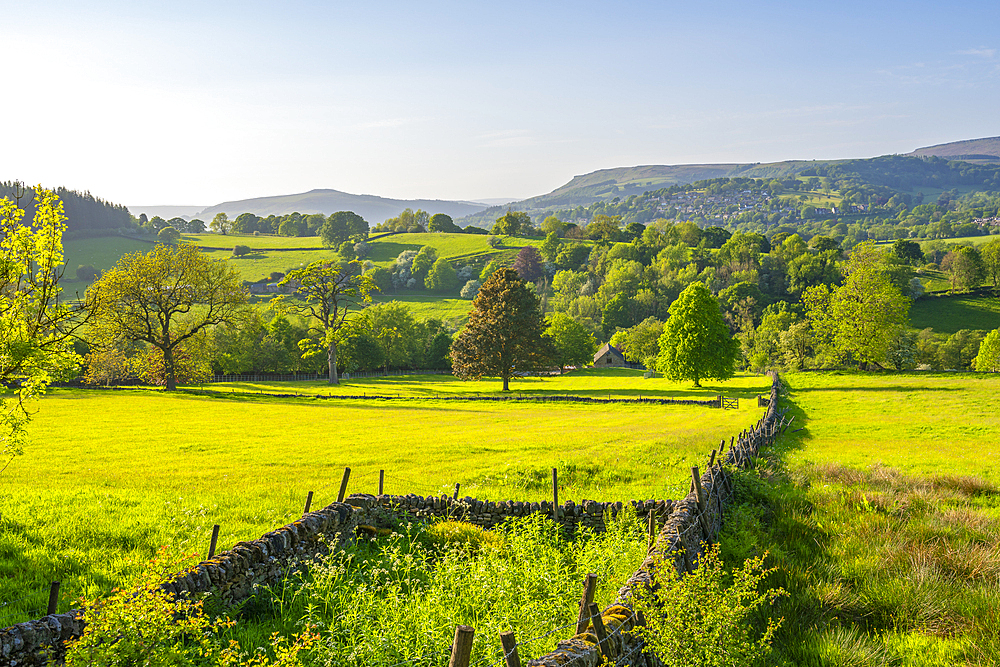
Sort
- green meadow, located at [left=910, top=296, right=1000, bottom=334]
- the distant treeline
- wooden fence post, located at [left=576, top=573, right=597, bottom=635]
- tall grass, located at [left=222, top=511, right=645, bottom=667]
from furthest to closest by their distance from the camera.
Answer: the distant treeline < green meadow, located at [left=910, top=296, right=1000, bottom=334] < tall grass, located at [left=222, top=511, right=645, bottom=667] < wooden fence post, located at [left=576, top=573, right=597, bottom=635]

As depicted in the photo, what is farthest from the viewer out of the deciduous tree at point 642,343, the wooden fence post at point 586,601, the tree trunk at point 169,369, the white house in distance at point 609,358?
the white house in distance at point 609,358

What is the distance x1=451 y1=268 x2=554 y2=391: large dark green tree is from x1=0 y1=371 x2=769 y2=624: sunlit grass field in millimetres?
Answer: 16121

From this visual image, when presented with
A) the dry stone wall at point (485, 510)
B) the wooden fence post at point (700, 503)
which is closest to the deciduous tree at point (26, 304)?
the dry stone wall at point (485, 510)

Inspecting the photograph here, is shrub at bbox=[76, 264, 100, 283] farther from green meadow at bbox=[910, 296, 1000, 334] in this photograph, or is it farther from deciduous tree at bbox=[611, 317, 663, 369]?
green meadow at bbox=[910, 296, 1000, 334]

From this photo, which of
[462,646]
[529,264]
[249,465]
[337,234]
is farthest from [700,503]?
[337,234]

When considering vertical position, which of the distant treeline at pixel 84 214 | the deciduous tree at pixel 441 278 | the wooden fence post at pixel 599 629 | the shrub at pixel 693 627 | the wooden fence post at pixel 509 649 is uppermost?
the distant treeline at pixel 84 214

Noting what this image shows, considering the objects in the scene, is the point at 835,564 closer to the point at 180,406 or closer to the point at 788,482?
the point at 788,482

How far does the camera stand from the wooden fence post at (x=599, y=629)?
501cm

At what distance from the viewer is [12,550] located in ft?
35.0

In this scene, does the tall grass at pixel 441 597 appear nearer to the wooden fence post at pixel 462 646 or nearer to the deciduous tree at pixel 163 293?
the wooden fence post at pixel 462 646

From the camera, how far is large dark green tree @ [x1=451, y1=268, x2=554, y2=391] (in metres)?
60.2

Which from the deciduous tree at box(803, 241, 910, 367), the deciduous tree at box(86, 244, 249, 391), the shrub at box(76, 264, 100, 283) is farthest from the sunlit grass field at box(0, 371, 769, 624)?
the shrub at box(76, 264, 100, 283)

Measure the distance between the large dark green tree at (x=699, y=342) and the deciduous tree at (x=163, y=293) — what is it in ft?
139

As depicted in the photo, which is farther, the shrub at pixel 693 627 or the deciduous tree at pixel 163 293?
the deciduous tree at pixel 163 293
